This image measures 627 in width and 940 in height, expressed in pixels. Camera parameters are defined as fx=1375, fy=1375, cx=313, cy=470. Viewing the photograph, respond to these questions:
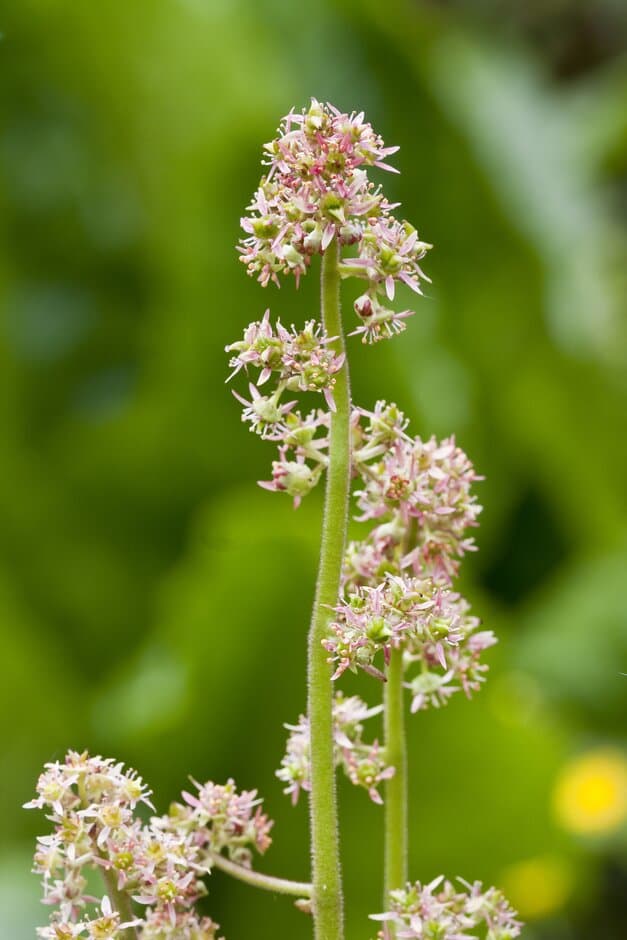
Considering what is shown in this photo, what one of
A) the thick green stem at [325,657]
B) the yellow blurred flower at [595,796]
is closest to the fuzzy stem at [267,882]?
the thick green stem at [325,657]

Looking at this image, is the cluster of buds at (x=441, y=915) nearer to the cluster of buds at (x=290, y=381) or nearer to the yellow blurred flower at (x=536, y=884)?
the cluster of buds at (x=290, y=381)

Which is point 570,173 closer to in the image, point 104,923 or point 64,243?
point 64,243

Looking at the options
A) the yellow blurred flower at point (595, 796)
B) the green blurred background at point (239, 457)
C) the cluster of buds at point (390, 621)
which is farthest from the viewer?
the yellow blurred flower at point (595, 796)

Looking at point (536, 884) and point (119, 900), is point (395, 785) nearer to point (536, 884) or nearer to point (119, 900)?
point (119, 900)

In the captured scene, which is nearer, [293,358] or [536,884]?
[293,358]

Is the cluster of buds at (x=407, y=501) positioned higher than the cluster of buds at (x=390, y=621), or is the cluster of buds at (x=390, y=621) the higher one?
the cluster of buds at (x=407, y=501)

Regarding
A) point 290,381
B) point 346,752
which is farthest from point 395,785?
point 290,381

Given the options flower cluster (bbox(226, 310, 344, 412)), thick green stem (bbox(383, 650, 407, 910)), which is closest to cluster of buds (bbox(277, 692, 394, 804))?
thick green stem (bbox(383, 650, 407, 910))

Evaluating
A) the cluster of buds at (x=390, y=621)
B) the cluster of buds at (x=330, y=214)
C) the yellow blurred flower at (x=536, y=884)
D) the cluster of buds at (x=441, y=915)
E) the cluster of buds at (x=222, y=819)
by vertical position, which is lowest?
the cluster of buds at (x=441, y=915)
